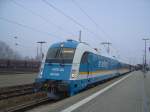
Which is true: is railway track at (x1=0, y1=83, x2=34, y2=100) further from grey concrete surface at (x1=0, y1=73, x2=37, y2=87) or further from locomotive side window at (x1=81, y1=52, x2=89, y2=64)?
locomotive side window at (x1=81, y1=52, x2=89, y2=64)

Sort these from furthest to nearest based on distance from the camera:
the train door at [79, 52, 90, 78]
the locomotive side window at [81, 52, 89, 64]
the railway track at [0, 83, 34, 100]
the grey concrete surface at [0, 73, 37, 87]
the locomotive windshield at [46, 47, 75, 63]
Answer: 1. the grey concrete surface at [0, 73, 37, 87]
2. the locomotive side window at [81, 52, 89, 64]
3. the train door at [79, 52, 90, 78]
4. the railway track at [0, 83, 34, 100]
5. the locomotive windshield at [46, 47, 75, 63]

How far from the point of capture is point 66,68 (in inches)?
546

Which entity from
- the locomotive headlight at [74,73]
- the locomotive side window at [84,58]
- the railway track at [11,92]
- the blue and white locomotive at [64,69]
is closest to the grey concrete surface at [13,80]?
the railway track at [11,92]

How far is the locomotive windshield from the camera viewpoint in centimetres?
1427

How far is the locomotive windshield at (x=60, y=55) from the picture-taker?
14.3m

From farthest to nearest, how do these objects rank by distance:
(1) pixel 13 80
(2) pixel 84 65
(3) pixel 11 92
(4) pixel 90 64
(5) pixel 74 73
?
(1) pixel 13 80 → (4) pixel 90 64 → (3) pixel 11 92 → (2) pixel 84 65 → (5) pixel 74 73

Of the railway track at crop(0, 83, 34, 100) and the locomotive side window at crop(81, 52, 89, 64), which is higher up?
the locomotive side window at crop(81, 52, 89, 64)

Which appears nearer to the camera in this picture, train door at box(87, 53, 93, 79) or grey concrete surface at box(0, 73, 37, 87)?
train door at box(87, 53, 93, 79)

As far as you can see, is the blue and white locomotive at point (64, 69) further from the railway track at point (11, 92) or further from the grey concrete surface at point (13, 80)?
the grey concrete surface at point (13, 80)

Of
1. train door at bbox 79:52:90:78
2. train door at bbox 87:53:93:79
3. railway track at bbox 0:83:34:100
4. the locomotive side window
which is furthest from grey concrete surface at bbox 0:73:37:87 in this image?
the locomotive side window

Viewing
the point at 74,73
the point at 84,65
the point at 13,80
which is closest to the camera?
the point at 74,73

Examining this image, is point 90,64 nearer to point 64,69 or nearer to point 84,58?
point 84,58

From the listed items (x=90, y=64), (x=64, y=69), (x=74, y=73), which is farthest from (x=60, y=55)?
(x=90, y=64)

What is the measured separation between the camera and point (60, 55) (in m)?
14.6
